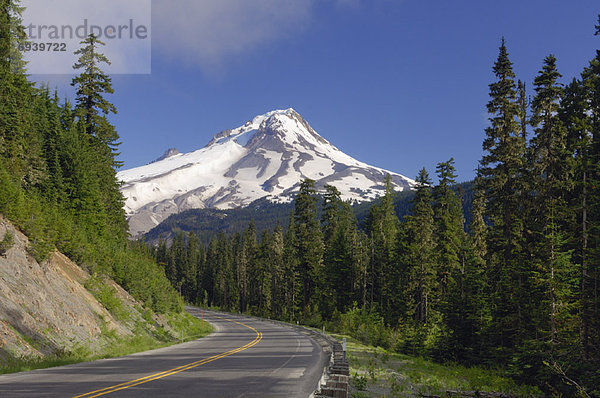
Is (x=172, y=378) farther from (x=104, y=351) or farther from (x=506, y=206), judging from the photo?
(x=506, y=206)

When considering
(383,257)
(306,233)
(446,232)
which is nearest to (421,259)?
(446,232)

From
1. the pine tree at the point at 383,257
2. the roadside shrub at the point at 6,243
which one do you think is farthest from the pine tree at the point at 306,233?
the roadside shrub at the point at 6,243

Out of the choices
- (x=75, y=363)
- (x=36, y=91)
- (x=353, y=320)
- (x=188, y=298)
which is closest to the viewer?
(x=75, y=363)

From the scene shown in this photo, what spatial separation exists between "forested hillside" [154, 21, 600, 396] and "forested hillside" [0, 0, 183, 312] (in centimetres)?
2172

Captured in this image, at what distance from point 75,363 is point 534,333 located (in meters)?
21.3

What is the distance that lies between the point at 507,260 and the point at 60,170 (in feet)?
99.6

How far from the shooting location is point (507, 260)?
25.2m

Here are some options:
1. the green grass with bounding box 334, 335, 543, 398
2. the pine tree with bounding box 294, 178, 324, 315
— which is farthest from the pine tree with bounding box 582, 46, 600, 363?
the pine tree with bounding box 294, 178, 324, 315

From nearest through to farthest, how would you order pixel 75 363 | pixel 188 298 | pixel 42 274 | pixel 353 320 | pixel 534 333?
pixel 75 363 < pixel 42 274 < pixel 534 333 < pixel 353 320 < pixel 188 298

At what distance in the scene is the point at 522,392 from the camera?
18953mm

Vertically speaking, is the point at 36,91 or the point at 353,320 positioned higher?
the point at 36,91

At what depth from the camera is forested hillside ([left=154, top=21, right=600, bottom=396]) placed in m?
19.5

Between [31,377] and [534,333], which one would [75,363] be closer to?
[31,377]

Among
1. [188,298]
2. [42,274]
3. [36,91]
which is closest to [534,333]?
[42,274]
